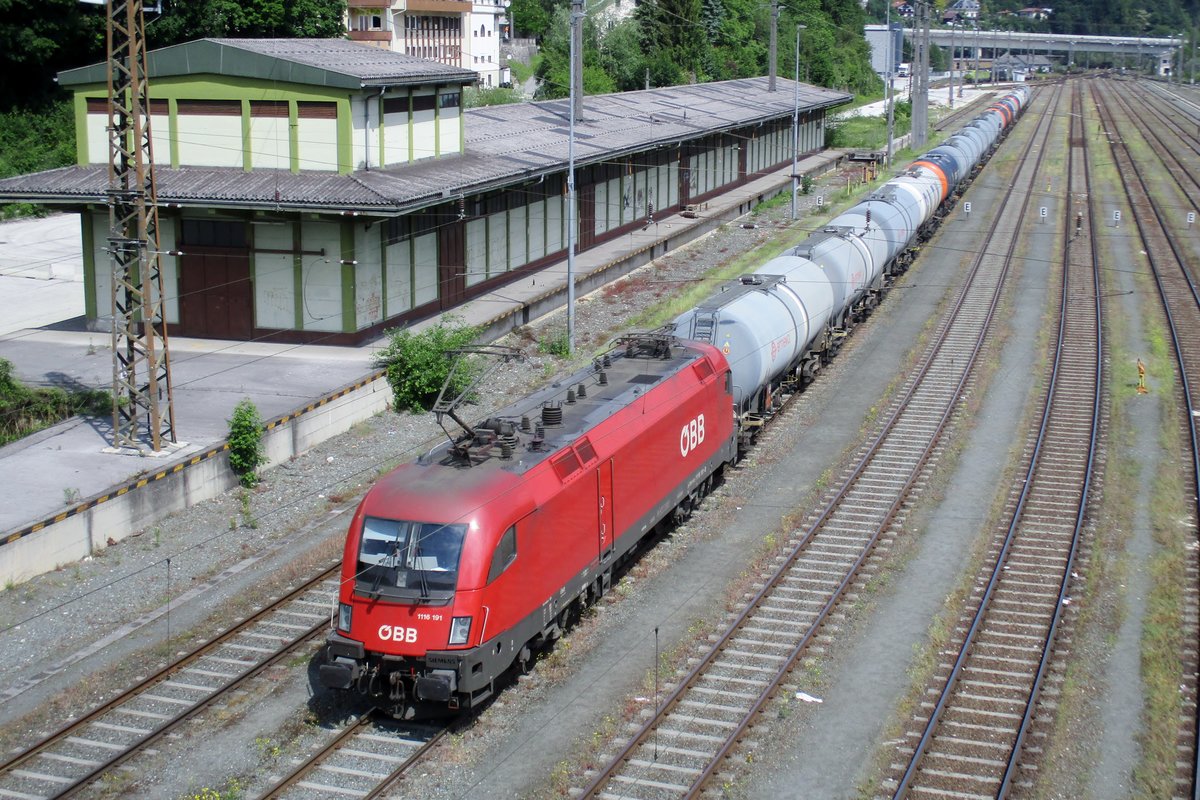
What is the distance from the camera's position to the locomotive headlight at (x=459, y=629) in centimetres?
1523

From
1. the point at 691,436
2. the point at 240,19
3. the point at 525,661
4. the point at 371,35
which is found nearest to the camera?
the point at 525,661

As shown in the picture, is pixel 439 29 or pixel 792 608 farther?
pixel 439 29

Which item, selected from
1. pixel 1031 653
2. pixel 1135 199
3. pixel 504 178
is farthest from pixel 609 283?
pixel 1135 199

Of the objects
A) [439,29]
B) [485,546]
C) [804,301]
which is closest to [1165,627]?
[485,546]

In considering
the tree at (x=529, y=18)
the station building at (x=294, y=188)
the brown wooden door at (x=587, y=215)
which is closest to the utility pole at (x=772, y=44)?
the brown wooden door at (x=587, y=215)

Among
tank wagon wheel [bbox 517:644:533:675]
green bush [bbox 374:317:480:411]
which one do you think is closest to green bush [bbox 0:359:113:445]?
green bush [bbox 374:317:480:411]

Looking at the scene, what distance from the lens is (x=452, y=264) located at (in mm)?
38344

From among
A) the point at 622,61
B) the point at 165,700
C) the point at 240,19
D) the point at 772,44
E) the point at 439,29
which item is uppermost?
the point at 439,29

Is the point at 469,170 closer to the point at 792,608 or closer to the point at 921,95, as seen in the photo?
the point at 792,608

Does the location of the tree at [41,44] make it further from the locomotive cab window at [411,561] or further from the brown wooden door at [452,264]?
the locomotive cab window at [411,561]

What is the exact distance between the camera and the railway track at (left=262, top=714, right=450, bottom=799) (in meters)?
14.5

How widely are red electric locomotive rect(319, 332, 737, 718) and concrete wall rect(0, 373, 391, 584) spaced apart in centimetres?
631

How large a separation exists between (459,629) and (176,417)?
1451 centimetres

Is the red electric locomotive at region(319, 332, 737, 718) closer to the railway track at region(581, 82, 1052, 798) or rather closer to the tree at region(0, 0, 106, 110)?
the railway track at region(581, 82, 1052, 798)
